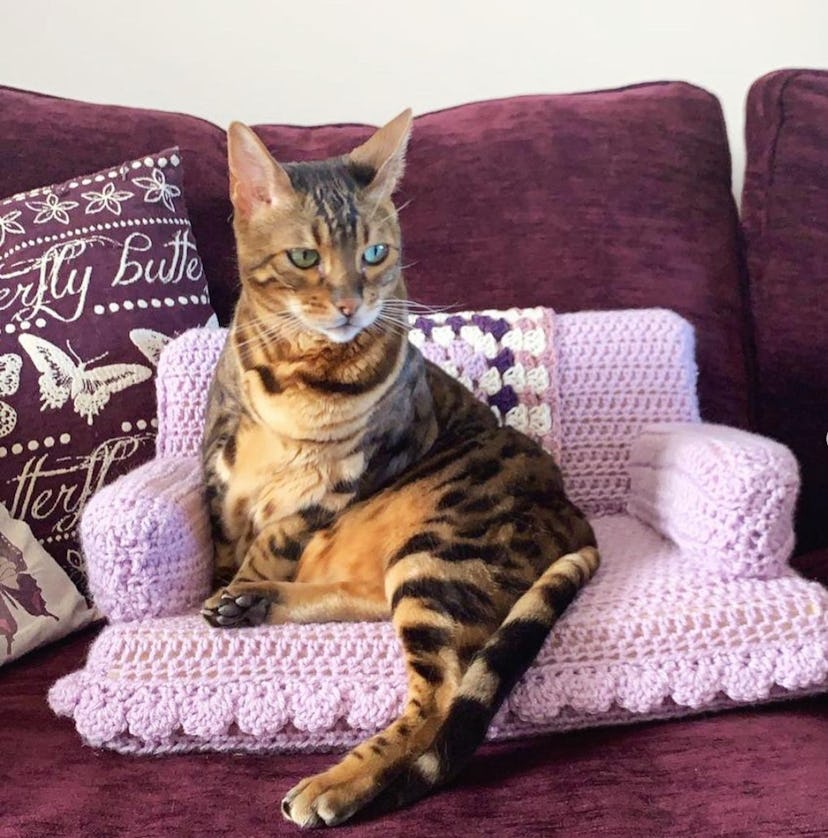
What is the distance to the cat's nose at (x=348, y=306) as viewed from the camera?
100 cm

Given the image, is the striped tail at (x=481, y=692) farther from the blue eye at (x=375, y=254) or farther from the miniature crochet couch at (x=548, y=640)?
the blue eye at (x=375, y=254)

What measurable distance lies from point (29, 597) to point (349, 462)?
1.36 ft

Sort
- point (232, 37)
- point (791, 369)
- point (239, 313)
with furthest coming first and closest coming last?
point (232, 37) → point (791, 369) → point (239, 313)

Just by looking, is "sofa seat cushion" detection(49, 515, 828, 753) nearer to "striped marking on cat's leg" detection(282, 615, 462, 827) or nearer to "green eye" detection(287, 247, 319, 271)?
"striped marking on cat's leg" detection(282, 615, 462, 827)

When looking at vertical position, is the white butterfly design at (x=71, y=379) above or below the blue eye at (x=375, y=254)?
below

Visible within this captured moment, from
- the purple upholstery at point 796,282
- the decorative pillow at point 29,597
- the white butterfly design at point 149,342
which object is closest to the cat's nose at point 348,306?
the white butterfly design at point 149,342

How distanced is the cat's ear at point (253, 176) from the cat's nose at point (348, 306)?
0.14 meters

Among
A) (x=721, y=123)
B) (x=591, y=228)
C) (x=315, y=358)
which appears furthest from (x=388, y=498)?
(x=721, y=123)

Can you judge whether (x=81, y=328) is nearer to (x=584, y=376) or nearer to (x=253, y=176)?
(x=253, y=176)

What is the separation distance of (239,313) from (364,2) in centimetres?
84

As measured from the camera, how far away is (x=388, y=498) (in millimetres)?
1088

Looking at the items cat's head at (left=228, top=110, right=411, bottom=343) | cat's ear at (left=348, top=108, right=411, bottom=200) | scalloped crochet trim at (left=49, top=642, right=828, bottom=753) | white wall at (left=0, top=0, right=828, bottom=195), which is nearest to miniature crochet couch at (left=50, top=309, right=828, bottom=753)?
scalloped crochet trim at (left=49, top=642, right=828, bottom=753)

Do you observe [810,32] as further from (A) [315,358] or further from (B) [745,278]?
(A) [315,358]

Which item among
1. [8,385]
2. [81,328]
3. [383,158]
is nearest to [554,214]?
[383,158]
